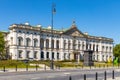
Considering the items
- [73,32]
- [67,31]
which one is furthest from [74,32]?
[67,31]

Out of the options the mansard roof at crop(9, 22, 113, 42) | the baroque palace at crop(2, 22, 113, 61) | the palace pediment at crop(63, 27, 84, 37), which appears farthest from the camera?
the palace pediment at crop(63, 27, 84, 37)

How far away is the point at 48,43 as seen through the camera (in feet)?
360

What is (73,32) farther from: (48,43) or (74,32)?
(48,43)

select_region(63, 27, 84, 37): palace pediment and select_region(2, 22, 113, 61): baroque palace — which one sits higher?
select_region(63, 27, 84, 37): palace pediment

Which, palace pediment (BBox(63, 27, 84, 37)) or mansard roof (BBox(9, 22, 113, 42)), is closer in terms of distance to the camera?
mansard roof (BBox(9, 22, 113, 42))

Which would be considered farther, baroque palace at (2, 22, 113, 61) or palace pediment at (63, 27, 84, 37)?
palace pediment at (63, 27, 84, 37)

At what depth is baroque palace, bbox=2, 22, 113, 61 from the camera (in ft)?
323

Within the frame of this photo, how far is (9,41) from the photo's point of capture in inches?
3967

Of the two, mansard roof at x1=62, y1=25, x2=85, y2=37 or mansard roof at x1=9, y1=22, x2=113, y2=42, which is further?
mansard roof at x1=62, y1=25, x2=85, y2=37

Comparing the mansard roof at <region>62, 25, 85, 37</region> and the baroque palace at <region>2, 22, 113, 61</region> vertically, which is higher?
the mansard roof at <region>62, 25, 85, 37</region>

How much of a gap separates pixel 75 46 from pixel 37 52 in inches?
828

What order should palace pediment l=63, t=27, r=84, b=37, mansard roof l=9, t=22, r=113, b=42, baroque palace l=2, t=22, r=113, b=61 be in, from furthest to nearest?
1. palace pediment l=63, t=27, r=84, b=37
2. baroque palace l=2, t=22, r=113, b=61
3. mansard roof l=9, t=22, r=113, b=42

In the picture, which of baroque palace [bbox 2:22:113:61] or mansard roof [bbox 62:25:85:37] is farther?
mansard roof [bbox 62:25:85:37]

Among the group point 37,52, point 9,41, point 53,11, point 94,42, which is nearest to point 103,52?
point 94,42
